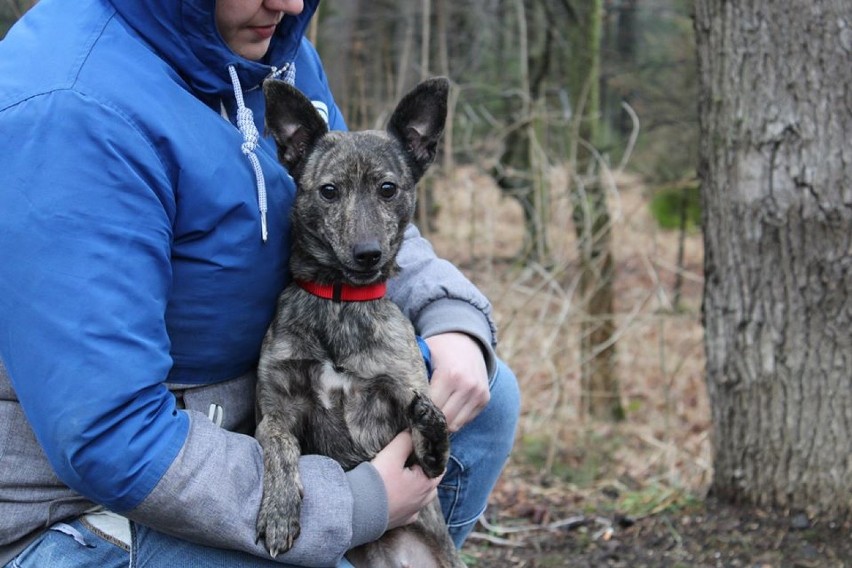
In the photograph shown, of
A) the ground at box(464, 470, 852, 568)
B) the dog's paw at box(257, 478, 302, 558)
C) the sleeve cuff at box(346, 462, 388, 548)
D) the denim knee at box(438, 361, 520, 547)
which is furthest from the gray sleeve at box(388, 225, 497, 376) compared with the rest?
the ground at box(464, 470, 852, 568)

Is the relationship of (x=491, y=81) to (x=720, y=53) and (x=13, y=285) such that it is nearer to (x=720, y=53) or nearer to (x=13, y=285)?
(x=720, y=53)

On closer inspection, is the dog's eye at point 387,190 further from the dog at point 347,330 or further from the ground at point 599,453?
the ground at point 599,453

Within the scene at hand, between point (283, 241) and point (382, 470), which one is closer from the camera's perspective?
point (382, 470)

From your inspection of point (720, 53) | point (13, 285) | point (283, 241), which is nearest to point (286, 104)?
point (283, 241)

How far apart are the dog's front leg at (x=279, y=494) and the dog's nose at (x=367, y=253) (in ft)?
1.83

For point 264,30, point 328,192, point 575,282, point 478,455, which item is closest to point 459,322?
point 478,455

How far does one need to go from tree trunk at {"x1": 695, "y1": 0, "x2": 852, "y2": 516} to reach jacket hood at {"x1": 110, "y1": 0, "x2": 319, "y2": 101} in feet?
7.10

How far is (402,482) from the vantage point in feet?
9.25

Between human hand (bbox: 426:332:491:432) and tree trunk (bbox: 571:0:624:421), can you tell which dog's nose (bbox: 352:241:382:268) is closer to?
human hand (bbox: 426:332:491:432)

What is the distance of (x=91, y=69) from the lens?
7.89ft

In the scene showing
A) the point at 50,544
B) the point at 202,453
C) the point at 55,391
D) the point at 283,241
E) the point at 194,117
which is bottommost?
the point at 50,544

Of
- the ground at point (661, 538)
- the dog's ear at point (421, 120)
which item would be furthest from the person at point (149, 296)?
the ground at point (661, 538)

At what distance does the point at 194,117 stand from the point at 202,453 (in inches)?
33.8

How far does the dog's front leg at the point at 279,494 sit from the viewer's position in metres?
2.55
